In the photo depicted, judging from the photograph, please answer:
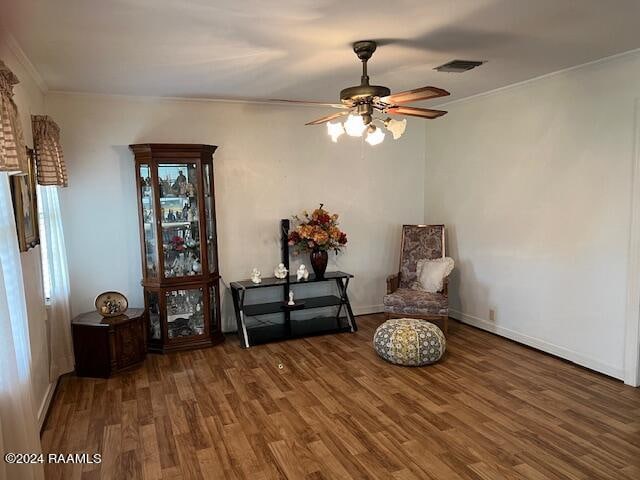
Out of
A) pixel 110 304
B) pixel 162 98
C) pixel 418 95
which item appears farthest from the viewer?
pixel 162 98

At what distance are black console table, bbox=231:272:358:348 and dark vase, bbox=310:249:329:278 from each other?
0.30 ft

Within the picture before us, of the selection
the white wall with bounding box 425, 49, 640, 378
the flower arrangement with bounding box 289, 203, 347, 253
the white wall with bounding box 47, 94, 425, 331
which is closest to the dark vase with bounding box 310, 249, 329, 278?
the flower arrangement with bounding box 289, 203, 347, 253

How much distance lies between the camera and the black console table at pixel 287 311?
4.75 m

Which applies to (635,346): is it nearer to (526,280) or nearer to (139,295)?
(526,280)

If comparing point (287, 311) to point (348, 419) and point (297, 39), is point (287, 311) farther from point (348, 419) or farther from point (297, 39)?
point (297, 39)

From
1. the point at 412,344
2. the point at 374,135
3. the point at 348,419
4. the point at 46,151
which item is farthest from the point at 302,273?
the point at 46,151

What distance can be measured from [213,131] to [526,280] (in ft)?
11.7

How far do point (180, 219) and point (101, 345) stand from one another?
4.50ft

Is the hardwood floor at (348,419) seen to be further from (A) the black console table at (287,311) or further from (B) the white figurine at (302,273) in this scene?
(B) the white figurine at (302,273)

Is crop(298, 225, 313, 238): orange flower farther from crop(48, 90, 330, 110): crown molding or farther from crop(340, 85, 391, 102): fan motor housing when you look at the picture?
crop(340, 85, 391, 102): fan motor housing

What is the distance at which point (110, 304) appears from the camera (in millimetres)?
4094

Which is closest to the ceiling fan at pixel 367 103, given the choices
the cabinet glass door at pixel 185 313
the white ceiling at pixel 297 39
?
the white ceiling at pixel 297 39

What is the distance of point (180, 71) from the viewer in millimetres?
3594

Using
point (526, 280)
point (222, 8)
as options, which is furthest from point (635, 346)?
point (222, 8)
